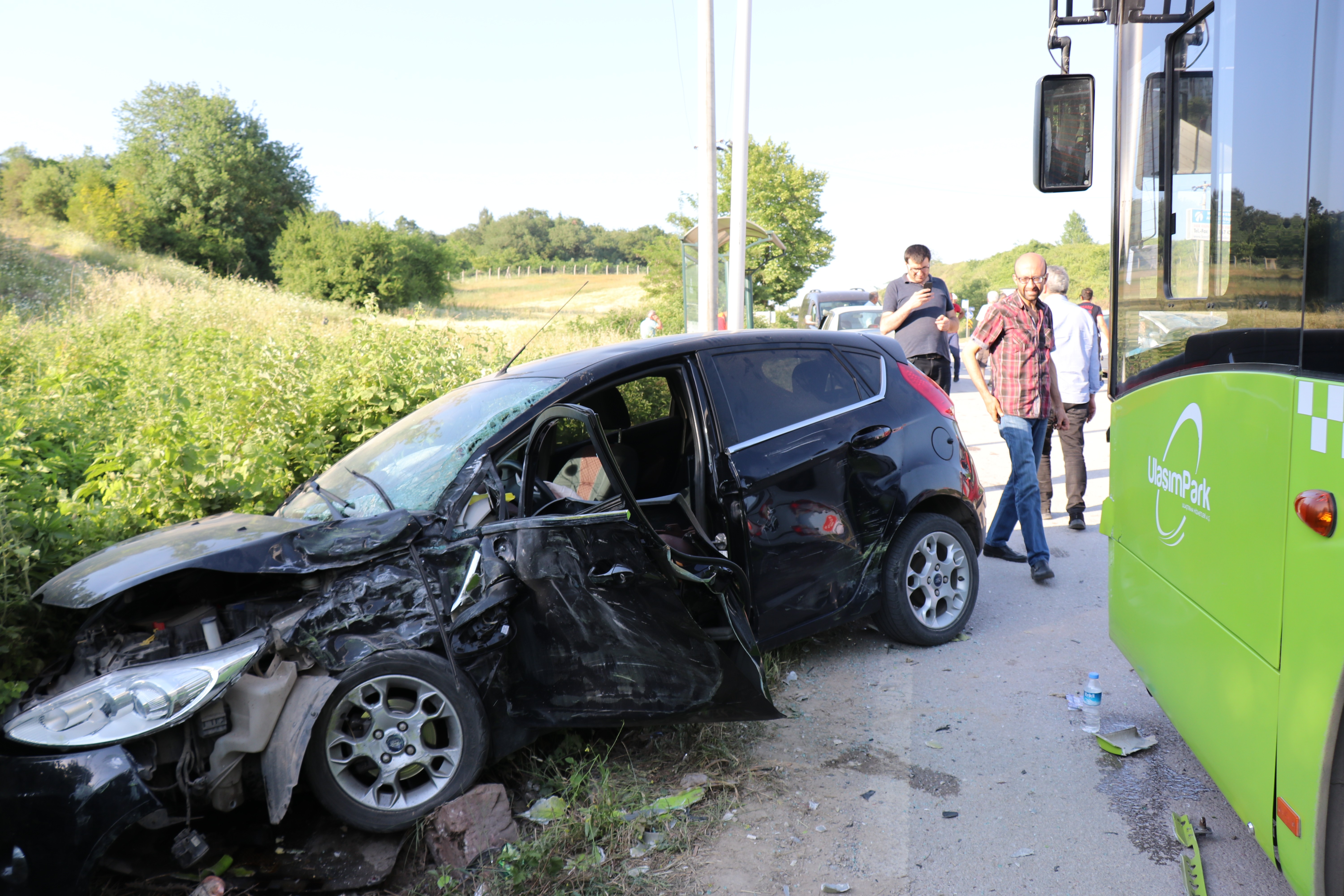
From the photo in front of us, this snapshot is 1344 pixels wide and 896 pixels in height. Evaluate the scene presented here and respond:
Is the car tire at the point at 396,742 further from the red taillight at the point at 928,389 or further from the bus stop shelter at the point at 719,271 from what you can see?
the bus stop shelter at the point at 719,271

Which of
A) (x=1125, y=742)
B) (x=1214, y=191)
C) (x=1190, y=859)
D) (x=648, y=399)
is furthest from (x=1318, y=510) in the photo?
(x=648, y=399)

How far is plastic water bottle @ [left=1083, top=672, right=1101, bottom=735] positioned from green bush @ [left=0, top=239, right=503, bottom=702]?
408 cm

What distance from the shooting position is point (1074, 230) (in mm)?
95562

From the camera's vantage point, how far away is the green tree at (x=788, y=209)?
124 ft

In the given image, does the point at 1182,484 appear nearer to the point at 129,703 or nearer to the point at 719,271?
the point at 129,703

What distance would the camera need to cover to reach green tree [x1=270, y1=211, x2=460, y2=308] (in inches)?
1521

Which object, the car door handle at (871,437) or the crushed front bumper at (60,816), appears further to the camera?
the car door handle at (871,437)

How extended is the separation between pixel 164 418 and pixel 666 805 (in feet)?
11.5

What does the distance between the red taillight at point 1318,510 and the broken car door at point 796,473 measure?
2160mm

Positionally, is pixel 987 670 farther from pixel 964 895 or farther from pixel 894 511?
pixel 964 895

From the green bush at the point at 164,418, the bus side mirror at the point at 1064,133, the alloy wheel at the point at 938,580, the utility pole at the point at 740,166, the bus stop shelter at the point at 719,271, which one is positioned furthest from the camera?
the bus stop shelter at the point at 719,271

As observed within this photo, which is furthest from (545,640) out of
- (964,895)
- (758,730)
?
(964,895)

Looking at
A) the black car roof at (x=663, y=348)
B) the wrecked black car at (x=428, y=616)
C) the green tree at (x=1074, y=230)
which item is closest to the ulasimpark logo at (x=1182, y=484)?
the wrecked black car at (x=428, y=616)

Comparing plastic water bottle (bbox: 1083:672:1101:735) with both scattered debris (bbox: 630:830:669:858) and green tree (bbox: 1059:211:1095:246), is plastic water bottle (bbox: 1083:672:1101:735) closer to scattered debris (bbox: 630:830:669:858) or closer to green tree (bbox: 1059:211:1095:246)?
scattered debris (bbox: 630:830:669:858)
